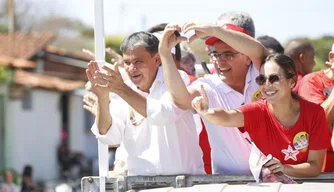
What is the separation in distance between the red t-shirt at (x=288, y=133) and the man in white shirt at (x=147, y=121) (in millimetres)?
533

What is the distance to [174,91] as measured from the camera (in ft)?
17.4

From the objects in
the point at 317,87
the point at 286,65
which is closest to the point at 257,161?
the point at 286,65

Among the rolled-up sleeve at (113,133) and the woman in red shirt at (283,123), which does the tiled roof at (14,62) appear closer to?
the rolled-up sleeve at (113,133)

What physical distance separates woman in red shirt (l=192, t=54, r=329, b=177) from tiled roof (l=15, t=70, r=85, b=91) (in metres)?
24.2

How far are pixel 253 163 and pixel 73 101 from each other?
31.3 m

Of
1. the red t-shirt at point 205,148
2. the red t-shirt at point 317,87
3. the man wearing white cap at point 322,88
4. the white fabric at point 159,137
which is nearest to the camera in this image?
the white fabric at point 159,137

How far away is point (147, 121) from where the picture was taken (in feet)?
17.9

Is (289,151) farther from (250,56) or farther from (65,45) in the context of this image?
(65,45)

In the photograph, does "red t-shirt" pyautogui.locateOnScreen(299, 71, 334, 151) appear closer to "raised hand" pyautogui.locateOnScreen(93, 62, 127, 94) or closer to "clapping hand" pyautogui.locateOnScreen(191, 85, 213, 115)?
"clapping hand" pyautogui.locateOnScreen(191, 85, 213, 115)

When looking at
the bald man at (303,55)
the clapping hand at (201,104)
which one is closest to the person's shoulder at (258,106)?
the clapping hand at (201,104)

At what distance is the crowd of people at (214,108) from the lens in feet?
16.5

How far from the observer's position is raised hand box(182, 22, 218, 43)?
5055 millimetres

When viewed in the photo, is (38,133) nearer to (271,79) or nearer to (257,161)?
(271,79)

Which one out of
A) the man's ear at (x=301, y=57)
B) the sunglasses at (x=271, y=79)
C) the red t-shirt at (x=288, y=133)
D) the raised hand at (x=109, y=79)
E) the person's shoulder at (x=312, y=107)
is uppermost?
the man's ear at (x=301, y=57)
